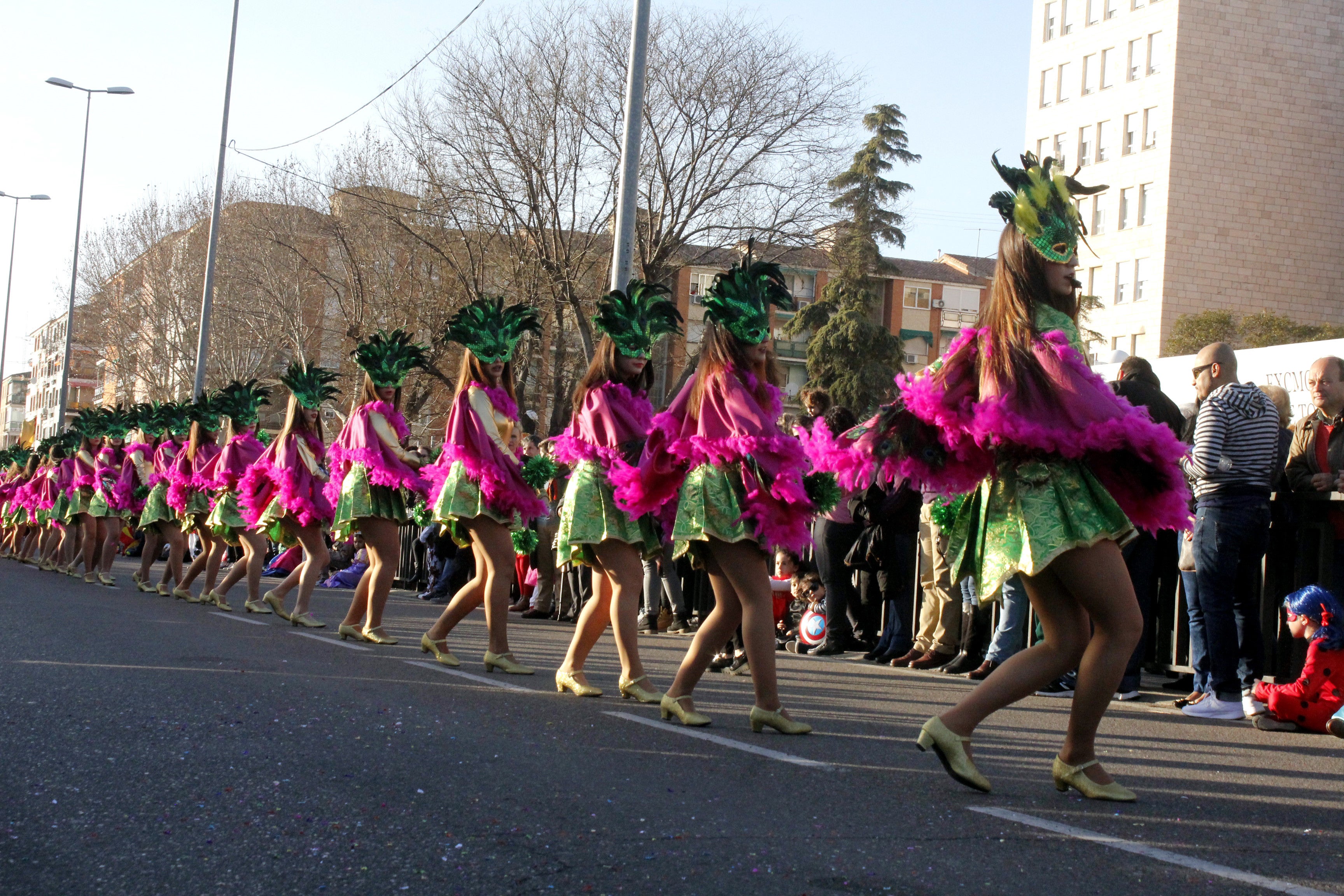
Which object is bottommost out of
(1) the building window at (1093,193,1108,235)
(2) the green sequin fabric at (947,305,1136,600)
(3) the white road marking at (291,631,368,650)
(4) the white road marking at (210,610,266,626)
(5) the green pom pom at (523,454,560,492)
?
(4) the white road marking at (210,610,266,626)

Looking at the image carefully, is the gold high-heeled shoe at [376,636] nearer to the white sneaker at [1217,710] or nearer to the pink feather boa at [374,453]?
the pink feather boa at [374,453]

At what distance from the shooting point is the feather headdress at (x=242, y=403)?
14539mm

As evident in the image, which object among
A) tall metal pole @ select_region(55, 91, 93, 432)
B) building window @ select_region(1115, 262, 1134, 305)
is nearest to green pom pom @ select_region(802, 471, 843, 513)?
tall metal pole @ select_region(55, 91, 93, 432)

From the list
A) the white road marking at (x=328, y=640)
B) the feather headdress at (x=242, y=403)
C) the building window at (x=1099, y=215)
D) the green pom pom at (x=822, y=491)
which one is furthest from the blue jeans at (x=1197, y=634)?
the building window at (x=1099, y=215)

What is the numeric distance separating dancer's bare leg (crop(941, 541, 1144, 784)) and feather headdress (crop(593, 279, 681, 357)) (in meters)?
2.86

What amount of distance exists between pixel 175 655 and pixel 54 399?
→ 132 metres

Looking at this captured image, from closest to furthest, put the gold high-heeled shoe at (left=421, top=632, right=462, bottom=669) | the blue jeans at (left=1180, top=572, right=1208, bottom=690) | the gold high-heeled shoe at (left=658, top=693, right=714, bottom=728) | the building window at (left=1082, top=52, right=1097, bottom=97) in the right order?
the gold high-heeled shoe at (left=658, top=693, right=714, bottom=728), the blue jeans at (left=1180, top=572, right=1208, bottom=690), the gold high-heeled shoe at (left=421, top=632, right=462, bottom=669), the building window at (left=1082, top=52, right=1097, bottom=97)

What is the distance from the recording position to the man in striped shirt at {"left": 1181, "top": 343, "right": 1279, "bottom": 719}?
25.7 ft

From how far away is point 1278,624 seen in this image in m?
8.62

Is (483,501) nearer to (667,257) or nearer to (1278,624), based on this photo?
(1278,624)

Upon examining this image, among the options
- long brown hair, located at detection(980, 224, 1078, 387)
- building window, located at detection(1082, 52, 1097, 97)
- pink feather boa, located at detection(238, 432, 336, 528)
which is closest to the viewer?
long brown hair, located at detection(980, 224, 1078, 387)

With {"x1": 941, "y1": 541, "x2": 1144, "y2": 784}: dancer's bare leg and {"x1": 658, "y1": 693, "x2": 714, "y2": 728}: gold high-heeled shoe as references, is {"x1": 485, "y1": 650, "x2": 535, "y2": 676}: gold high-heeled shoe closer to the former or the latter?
{"x1": 658, "y1": 693, "x2": 714, "y2": 728}: gold high-heeled shoe

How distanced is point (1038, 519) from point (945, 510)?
1.97 ft

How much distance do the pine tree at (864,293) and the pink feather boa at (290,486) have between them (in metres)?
43.4
